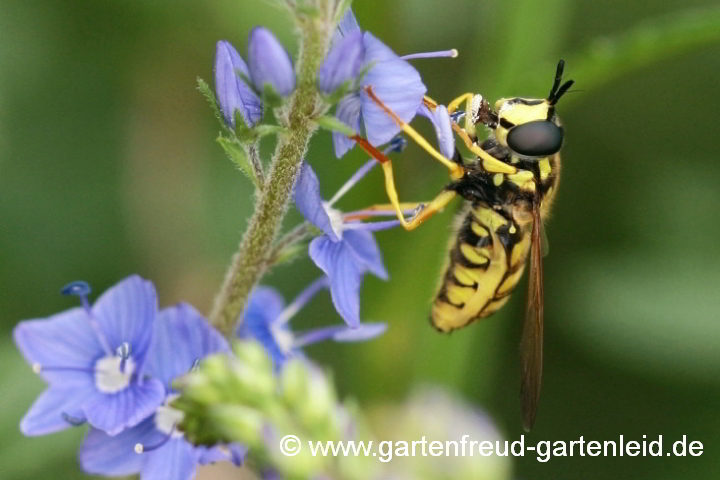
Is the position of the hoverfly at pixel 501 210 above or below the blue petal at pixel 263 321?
above

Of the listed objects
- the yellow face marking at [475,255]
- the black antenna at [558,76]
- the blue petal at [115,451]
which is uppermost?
the black antenna at [558,76]

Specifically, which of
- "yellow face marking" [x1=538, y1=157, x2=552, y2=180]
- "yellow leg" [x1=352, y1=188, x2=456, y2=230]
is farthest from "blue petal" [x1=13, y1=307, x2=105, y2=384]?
"yellow face marking" [x1=538, y1=157, x2=552, y2=180]

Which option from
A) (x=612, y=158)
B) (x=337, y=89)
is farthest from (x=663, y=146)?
(x=337, y=89)

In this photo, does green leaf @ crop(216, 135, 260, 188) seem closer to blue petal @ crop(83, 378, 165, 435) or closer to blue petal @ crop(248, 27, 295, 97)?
blue petal @ crop(248, 27, 295, 97)

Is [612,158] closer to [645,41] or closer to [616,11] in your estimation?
[616,11]

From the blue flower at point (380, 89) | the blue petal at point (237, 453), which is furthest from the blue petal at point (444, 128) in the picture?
the blue petal at point (237, 453)

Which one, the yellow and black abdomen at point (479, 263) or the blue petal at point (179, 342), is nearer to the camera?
the blue petal at point (179, 342)

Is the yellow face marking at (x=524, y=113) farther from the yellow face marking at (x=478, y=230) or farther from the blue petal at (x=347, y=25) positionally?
the blue petal at (x=347, y=25)
